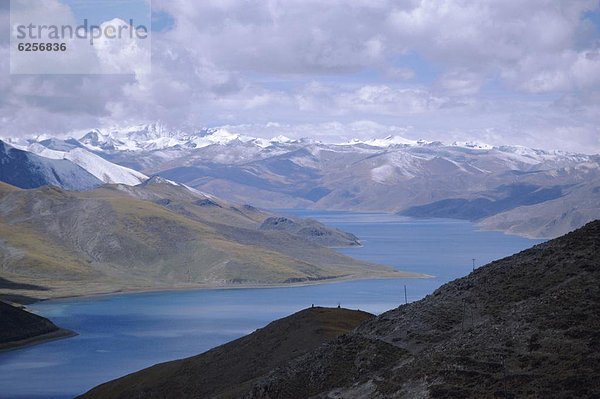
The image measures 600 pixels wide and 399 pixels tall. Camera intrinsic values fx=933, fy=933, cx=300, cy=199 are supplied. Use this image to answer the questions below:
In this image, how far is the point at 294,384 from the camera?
176ft

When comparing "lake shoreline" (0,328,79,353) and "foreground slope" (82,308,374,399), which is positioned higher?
"lake shoreline" (0,328,79,353)

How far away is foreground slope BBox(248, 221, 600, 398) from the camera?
40156mm

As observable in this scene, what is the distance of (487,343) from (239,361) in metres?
30.6

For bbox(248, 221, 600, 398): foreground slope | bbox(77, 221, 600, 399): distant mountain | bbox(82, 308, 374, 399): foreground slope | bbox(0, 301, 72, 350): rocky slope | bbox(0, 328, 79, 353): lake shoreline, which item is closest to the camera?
bbox(248, 221, 600, 398): foreground slope

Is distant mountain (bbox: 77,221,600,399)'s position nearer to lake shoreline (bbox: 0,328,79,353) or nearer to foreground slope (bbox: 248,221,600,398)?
foreground slope (bbox: 248,221,600,398)

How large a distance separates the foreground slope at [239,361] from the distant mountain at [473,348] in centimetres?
18

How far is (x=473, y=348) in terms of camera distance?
148 feet

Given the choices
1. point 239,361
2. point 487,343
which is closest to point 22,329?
point 239,361

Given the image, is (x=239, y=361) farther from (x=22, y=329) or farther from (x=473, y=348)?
(x=22, y=329)

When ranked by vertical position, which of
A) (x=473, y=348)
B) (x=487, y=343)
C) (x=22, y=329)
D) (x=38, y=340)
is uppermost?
(x=22, y=329)

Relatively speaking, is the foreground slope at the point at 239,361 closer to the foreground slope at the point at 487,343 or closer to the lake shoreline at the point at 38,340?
the foreground slope at the point at 487,343

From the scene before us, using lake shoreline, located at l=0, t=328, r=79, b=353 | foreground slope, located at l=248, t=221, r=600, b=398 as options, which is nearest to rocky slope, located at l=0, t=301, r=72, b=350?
lake shoreline, located at l=0, t=328, r=79, b=353

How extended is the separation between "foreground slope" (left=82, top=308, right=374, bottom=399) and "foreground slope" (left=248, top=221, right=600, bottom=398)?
12405mm

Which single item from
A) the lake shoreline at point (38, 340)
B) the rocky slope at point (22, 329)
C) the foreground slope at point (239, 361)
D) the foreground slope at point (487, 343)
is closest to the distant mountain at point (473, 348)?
the foreground slope at point (487, 343)
